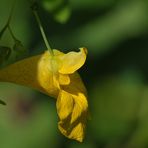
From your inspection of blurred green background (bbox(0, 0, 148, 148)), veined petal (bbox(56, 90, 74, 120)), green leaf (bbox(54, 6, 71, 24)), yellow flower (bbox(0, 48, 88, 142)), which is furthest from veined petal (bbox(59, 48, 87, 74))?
blurred green background (bbox(0, 0, 148, 148))

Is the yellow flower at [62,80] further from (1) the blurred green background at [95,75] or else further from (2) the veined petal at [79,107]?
(1) the blurred green background at [95,75]

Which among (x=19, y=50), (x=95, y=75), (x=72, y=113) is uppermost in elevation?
(x=19, y=50)

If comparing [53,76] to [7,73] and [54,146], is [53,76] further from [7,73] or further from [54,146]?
[54,146]

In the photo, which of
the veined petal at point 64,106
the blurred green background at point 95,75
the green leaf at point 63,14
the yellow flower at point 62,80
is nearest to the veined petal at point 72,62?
the yellow flower at point 62,80

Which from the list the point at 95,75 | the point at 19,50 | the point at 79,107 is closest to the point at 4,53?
the point at 19,50

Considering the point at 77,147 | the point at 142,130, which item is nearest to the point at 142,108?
the point at 142,130

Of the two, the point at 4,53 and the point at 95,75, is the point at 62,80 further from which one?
the point at 95,75

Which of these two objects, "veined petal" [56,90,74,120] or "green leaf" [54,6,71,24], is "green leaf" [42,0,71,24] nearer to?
"green leaf" [54,6,71,24]
